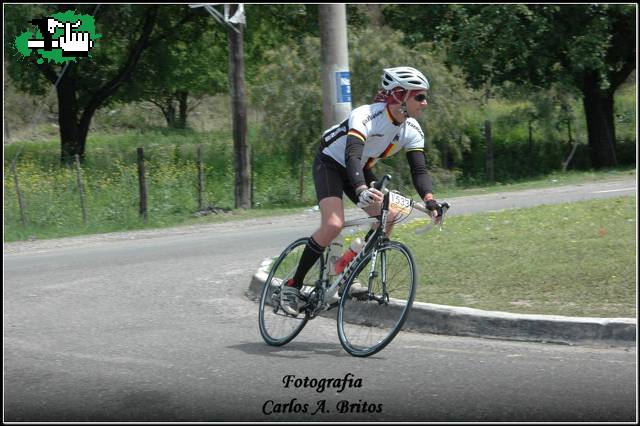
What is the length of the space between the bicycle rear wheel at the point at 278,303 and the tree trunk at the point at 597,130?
75.1 feet

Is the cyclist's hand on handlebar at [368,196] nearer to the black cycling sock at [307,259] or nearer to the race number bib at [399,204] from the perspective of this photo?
the race number bib at [399,204]

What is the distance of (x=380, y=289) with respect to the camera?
686 centimetres

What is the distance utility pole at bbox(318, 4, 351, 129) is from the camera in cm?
1000

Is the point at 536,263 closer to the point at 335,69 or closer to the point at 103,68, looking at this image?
the point at 335,69

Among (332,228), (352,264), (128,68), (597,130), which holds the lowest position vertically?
(352,264)

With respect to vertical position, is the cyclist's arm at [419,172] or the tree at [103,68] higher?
the tree at [103,68]

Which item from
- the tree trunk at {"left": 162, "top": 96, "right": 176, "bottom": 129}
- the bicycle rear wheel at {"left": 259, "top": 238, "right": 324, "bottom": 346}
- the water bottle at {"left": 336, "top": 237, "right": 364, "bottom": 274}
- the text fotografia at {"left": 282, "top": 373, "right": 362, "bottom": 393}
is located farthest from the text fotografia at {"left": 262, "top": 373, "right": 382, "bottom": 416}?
the tree trunk at {"left": 162, "top": 96, "right": 176, "bottom": 129}

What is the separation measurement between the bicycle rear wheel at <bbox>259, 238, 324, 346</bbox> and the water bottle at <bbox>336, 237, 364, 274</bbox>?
0.22 m

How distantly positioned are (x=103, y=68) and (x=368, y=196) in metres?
27.1

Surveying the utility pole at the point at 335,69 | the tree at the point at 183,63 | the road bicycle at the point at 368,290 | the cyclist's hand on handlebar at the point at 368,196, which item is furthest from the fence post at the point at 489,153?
the cyclist's hand on handlebar at the point at 368,196

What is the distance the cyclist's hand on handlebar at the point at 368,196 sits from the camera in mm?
6465

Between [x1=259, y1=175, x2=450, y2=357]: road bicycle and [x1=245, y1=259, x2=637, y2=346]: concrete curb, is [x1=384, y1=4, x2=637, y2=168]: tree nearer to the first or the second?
[x1=245, y1=259, x2=637, y2=346]: concrete curb

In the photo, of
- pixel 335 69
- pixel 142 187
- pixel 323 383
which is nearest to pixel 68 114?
pixel 142 187

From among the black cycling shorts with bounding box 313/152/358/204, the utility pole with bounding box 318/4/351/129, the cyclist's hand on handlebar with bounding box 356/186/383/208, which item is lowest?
the cyclist's hand on handlebar with bounding box 356/186/383/208
